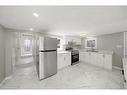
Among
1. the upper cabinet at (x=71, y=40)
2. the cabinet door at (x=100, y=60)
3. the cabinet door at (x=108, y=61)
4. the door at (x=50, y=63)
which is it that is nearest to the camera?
the door at (x=50, y=63)

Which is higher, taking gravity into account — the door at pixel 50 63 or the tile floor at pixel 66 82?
the door at pixel 50 63

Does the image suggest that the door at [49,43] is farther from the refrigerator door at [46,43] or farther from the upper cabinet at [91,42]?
the upper cabinet at [91,42]

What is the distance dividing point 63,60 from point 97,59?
2064 millimetres

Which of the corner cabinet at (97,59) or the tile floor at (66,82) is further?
the corner cabinet at (97,59)

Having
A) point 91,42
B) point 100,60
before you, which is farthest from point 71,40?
point 100,60

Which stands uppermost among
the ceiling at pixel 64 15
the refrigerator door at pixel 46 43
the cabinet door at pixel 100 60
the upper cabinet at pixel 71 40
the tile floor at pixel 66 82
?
the ceiling at pixel 64 15

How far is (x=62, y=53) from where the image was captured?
378cm

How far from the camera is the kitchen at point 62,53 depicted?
7.02ft

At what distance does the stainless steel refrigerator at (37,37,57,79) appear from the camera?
2617 millimetres

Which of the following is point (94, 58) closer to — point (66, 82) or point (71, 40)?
point (71, 40)

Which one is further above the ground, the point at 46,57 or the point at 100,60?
the point at 46,57

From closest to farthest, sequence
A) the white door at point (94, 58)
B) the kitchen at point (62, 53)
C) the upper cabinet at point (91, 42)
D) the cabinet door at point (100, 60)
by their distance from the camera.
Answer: the kitchen at point (62, 53) < the cabinet door at point (100, 60) < the white door at point (94, 58) < the upper cabinet at point (91, 42)

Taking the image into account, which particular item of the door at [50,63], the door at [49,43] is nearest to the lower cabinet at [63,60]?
the door at [50,63]
